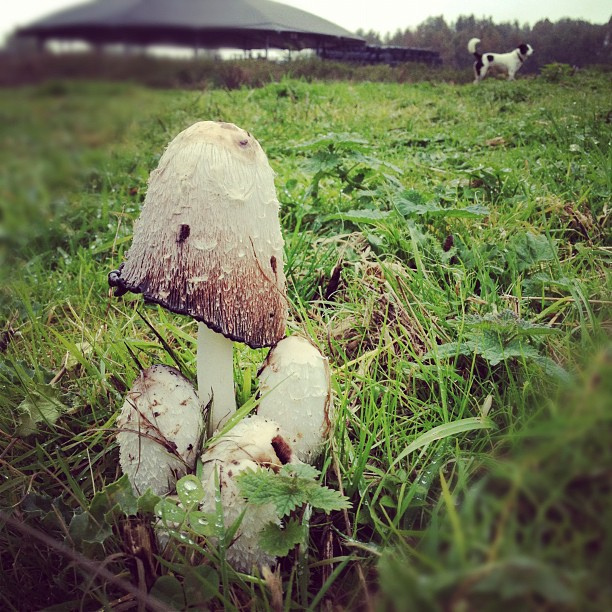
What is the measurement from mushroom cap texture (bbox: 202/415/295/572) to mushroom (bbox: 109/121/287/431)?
191 mm

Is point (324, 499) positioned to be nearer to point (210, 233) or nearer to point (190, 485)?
point (190, 485)

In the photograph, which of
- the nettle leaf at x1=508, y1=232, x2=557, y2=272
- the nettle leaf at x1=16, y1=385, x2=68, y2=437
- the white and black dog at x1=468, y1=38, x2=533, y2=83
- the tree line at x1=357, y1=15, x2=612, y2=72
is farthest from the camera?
the white and black dog at x1=468, y1=38, x2=533, y2=83

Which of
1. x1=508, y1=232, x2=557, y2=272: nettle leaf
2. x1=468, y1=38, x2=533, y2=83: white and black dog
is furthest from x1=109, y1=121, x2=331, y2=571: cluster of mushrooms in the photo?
x1=468, y1=38, x2=533, y2=83: white and black dog

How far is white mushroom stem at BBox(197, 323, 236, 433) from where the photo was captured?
3.58 ft

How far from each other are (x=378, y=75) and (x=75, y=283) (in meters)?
5.69

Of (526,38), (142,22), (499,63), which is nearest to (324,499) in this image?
(142,22)

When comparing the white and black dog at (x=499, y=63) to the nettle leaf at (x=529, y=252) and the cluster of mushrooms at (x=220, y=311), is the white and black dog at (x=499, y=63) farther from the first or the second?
the cluster of mushrooms at (x=220, y=311)

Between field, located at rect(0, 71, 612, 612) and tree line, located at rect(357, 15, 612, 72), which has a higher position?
tree line, located at rect(357, 15, 612, 72)

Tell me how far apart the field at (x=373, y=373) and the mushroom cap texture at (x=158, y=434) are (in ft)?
0.30

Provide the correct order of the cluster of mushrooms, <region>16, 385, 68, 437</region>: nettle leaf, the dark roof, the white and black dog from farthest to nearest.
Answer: the white and black dog, <region>16, 385, 68, 437</region>: nettle leaf, the cluster of mushrooms, the dark roof

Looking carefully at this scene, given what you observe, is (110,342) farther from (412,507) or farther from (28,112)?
(28,112)

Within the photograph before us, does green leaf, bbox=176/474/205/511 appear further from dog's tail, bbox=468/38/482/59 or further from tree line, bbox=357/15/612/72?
dog's tail, bbox=468/38/482/59

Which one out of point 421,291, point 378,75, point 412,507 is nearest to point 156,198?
point 412,507

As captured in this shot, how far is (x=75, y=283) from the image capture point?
1.79 metres
